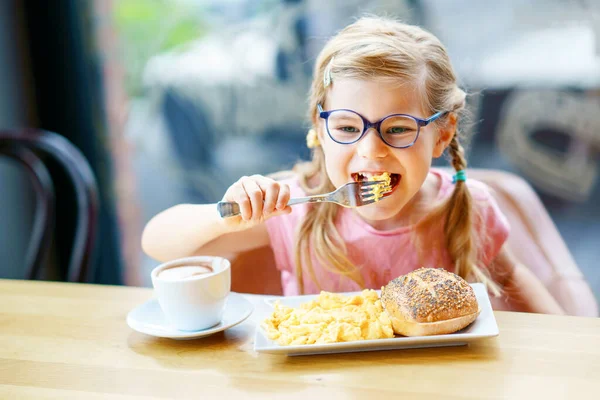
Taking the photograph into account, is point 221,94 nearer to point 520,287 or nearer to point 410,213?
point 410,213

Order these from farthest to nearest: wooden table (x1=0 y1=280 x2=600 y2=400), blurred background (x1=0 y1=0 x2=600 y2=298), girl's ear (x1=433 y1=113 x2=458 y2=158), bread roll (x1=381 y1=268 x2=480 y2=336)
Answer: blurred background (x1=0 y1=0 x2=600 y2=298) < girl's ear (x1=433 y1=113 x2=458 y2=158) < bread roll (x1=381 y1=268 x2=480 y2=336) < wooden table (x1=0 y1=280 x2=600 y2=400)

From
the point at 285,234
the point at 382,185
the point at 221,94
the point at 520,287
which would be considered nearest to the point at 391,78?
the point at 382,185

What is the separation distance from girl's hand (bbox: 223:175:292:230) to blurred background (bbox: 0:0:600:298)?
1162mm

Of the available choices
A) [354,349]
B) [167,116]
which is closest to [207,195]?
[167,116]

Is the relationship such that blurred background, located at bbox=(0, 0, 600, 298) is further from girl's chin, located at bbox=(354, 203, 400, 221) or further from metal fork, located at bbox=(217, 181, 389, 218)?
metal fork, located at bbox=(217, 181, 389, 218)

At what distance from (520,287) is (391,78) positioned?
1.84ft

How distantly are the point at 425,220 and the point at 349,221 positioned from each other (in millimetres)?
170

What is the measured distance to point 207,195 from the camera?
240 centimetres

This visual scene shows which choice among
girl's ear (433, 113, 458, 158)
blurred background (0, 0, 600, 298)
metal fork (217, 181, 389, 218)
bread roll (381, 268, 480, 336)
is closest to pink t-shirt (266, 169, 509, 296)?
girl's ear (433, 113, 458, 158)

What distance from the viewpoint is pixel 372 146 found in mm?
1126

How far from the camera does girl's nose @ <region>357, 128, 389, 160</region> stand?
3.69ft

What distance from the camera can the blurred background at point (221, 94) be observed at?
2033 mm

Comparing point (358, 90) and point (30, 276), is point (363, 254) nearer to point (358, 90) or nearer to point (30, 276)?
point (358, 90)

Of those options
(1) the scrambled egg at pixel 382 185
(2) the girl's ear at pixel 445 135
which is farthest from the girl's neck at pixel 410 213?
(1) the scrambled egg at pixel 382 185
